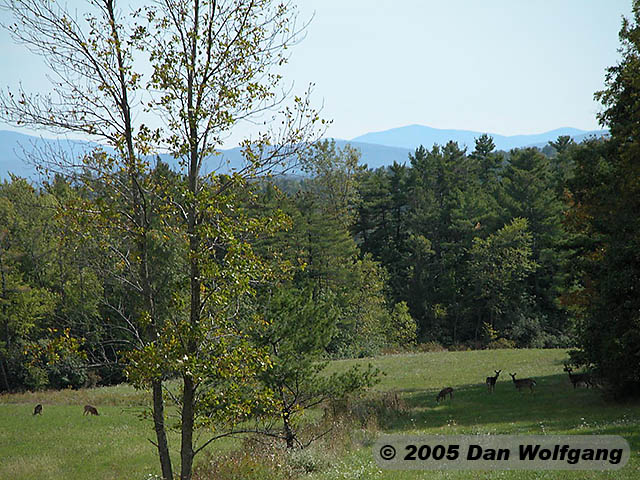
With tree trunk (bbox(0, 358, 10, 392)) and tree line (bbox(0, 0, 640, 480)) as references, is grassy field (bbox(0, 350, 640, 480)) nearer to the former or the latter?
tree line (bbox(0, 0, 640, 480))

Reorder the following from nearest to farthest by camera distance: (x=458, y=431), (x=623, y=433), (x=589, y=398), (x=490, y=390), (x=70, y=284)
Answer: (x=623, y=433) → (x=458, y=431) → (x=589, y=398) → (x=490, y=390) → (x=70, y=284)

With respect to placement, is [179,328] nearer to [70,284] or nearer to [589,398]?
[589,398]

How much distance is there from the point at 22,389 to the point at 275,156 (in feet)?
148

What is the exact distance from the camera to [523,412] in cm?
1877

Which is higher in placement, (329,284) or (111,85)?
(111,85)

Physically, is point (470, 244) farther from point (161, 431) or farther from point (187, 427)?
point (187, 427)

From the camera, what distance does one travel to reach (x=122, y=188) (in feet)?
33.2

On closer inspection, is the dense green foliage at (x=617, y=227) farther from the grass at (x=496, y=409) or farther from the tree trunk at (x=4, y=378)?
the tree trunk at (x=4, y=378)

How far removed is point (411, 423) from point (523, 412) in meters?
3.65

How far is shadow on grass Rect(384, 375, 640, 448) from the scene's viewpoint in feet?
46.8

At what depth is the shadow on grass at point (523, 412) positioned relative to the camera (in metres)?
14.3

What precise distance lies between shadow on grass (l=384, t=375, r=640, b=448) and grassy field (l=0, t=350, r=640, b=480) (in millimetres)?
28

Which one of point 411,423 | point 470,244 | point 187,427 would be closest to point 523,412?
point 411,423

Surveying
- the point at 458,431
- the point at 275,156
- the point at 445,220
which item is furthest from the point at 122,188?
the point at 445,220
